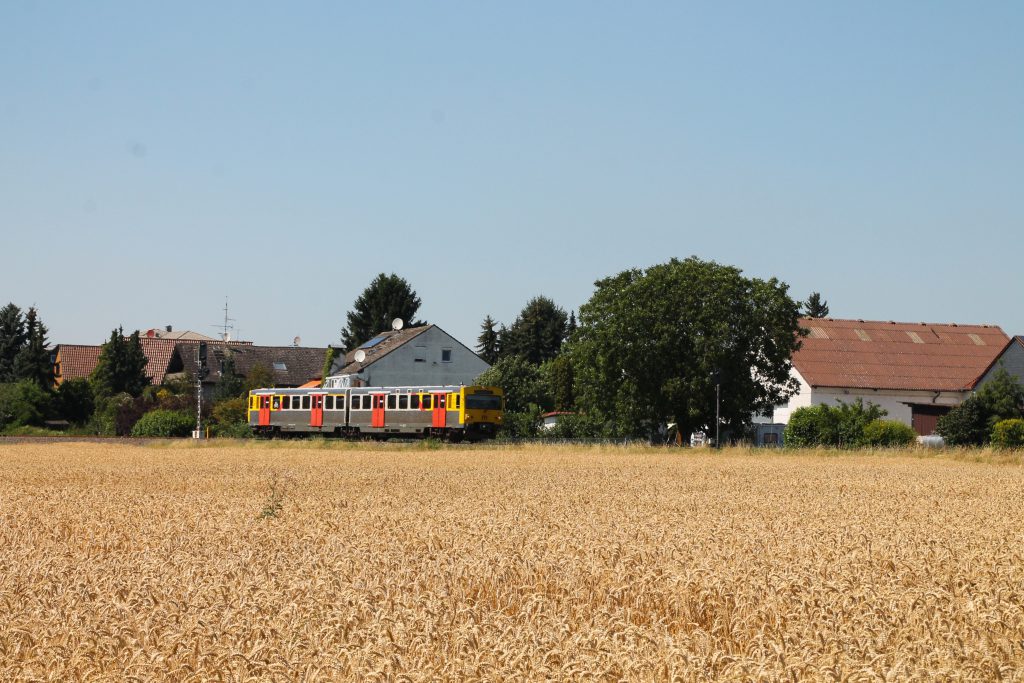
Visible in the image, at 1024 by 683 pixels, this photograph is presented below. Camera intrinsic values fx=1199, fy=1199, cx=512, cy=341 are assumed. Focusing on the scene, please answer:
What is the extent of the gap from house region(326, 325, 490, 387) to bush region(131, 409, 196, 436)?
2367 centimetres

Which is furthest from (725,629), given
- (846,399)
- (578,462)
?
(846,399)

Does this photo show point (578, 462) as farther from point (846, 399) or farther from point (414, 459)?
point (846, 399)

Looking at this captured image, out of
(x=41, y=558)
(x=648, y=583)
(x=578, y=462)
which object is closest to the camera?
(x=648, y=583)

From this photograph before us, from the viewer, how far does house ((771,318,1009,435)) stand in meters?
70.2

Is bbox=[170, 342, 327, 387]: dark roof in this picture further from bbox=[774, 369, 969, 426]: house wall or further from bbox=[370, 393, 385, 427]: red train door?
bbox=[774, 369, 969, 426]: house wall

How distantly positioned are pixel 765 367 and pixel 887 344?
23281 mm

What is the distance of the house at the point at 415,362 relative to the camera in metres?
92.1

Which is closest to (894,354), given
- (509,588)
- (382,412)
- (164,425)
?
(382,412)

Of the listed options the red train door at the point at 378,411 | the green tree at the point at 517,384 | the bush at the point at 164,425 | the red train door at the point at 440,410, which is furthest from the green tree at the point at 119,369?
the red train door at the point at 440,410

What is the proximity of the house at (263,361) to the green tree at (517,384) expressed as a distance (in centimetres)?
3516

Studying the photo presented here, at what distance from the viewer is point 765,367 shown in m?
55.2

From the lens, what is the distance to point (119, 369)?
329ft

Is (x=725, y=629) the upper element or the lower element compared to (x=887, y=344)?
lower

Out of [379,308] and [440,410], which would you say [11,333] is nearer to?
[379,308]
